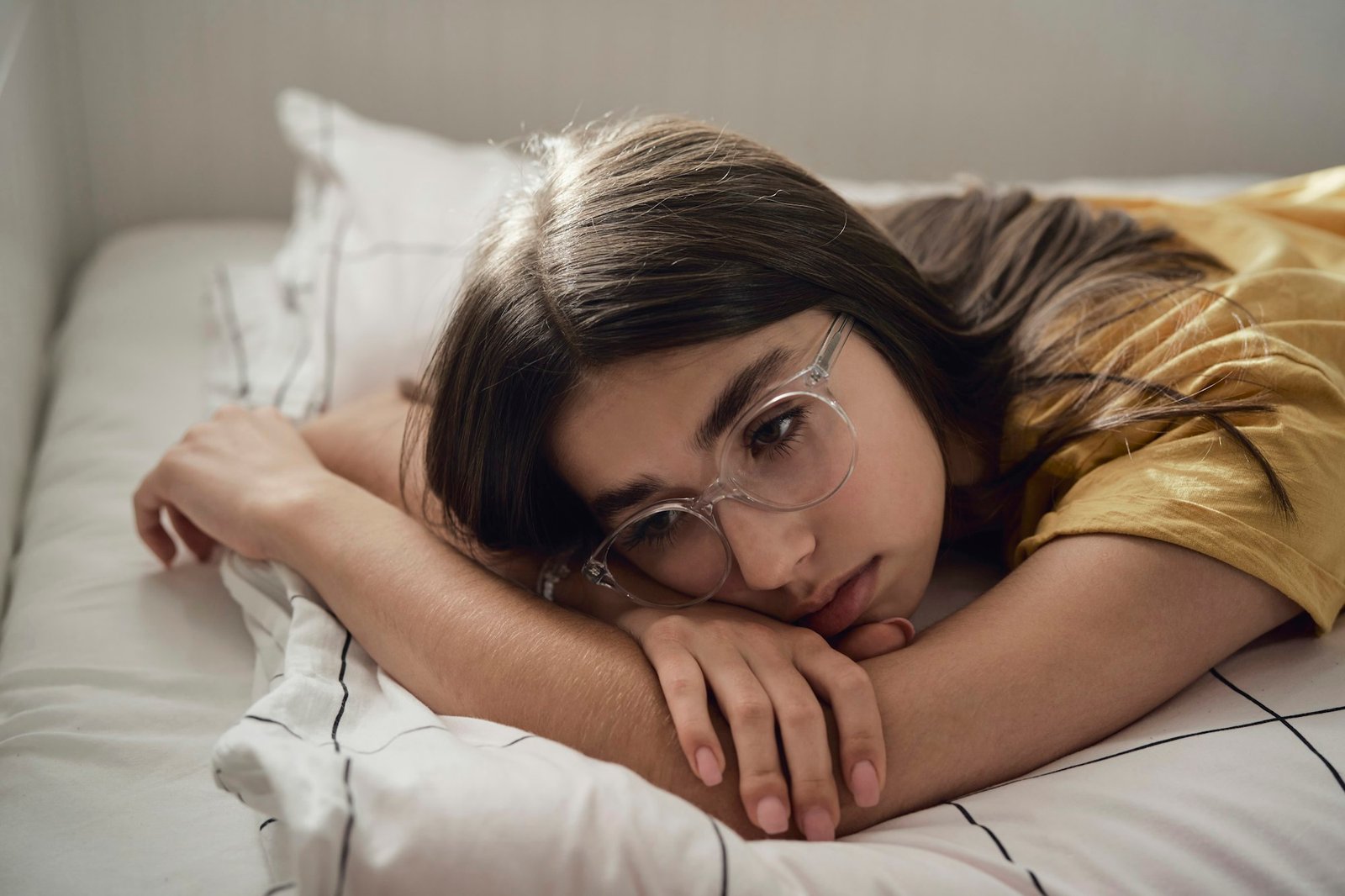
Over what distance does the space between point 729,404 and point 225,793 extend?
42 centimetres

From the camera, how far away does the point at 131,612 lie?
0.93 meters

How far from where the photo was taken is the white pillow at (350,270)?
4.17ft

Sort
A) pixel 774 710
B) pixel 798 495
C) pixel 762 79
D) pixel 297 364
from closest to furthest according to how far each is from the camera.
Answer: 1. pixel 774 710
2. pixel 798 495
3. pixel 297 364
4. pixel 762 79

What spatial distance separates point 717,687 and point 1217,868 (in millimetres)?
286

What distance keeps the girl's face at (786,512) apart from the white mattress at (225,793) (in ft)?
0.57

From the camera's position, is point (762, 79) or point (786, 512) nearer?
point (786, 512)

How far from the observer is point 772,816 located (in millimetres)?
612

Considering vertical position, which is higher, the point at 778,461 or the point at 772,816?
the point at 778,461

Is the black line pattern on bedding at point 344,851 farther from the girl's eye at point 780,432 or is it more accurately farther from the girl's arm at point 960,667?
the girl's eye at point 780,432

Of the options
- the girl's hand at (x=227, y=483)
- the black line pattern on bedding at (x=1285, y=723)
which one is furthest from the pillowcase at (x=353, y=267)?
the black line pattern on bedding at (x=1285, y=723)

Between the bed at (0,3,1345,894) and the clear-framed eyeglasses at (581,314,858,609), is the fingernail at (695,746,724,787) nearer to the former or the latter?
the bed at (0,3,1345,894)

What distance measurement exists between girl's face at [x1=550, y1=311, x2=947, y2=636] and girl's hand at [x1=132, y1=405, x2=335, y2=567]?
29 cm

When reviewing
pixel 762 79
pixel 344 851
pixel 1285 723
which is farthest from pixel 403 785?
pixel 762 79

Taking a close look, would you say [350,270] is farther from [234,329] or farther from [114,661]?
[114,661]
